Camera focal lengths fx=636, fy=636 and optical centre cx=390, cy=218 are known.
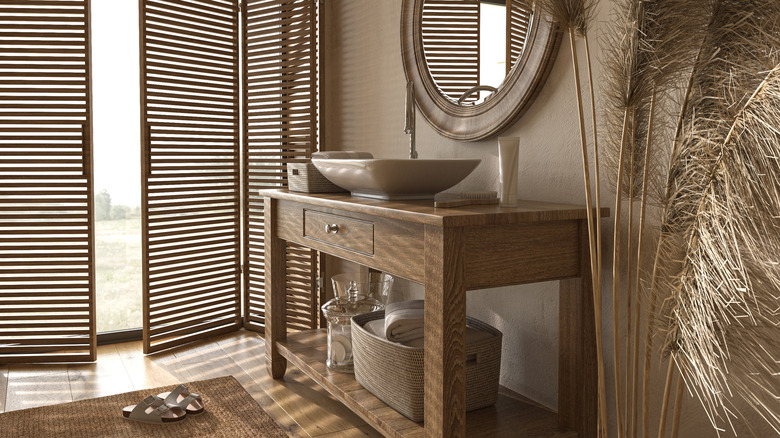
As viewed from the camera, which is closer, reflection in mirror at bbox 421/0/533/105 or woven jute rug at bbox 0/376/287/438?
reflection in mirror at bbox 421/0/533/105

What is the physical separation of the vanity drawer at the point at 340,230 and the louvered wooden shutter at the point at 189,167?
1131mm

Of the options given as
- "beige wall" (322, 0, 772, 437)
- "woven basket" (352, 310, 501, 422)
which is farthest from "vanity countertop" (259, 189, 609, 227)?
"woven basket" (352, 310, 501, 422)

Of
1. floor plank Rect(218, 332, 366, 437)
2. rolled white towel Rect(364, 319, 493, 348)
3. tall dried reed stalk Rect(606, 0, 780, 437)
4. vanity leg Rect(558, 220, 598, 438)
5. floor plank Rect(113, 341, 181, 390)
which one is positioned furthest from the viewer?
floor plank Rect(113, 341, 181, 390)

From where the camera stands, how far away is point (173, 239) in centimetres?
316

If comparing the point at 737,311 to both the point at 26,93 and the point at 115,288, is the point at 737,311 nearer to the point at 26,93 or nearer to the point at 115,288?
the point at 26,93

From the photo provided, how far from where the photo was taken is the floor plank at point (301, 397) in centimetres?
229

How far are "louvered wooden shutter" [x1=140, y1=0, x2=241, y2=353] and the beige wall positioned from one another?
657mm

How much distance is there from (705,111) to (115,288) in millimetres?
3230

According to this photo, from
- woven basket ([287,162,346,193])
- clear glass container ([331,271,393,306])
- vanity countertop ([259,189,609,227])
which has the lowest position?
clear glass container ([331,271,393,306])

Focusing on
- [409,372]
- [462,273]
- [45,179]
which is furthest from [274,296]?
[462,273]

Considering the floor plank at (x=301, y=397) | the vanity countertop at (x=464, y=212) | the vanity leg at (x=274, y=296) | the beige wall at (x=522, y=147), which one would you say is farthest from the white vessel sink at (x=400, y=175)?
the floor plank at (x=301, y=397)

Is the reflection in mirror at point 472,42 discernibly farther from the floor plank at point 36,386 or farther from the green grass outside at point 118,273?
the green grass outside at point 118,273

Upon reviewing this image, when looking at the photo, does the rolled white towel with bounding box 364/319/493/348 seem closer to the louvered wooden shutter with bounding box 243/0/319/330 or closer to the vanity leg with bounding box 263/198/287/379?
the vanity leg with bounding box 263/198/287/379

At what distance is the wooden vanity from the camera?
1549 mm
